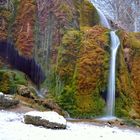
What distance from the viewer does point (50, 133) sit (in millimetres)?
10836

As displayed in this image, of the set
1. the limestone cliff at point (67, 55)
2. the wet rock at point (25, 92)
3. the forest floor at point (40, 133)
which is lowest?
the forest floor at point (40, 133)

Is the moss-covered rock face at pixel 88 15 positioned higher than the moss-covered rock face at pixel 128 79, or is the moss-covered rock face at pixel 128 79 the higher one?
the moss-covered rock face at pixel 88 15

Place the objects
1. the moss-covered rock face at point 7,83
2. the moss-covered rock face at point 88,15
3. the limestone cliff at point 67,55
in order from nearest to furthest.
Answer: the moss-covered rock face at point 7,83 < the limestone cliff at point 67,55 < the moss-covered rock face at point 88,15

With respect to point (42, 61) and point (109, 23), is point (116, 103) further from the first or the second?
point (109, 23)

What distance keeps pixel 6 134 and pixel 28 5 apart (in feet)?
49.1

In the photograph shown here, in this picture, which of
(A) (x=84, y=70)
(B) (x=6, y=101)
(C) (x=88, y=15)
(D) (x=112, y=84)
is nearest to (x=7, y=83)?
(B) (x=6, y=101)

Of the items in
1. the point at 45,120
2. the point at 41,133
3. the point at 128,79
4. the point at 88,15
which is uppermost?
the point at 88,15

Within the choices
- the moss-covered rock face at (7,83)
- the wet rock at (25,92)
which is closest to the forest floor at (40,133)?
the wet rock at (25,92)

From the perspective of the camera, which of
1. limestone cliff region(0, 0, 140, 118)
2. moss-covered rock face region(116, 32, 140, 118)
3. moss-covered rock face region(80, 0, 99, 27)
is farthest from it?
moss-covered rock face region(80, 0, 99, 27)

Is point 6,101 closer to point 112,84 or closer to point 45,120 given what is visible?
point 45,120

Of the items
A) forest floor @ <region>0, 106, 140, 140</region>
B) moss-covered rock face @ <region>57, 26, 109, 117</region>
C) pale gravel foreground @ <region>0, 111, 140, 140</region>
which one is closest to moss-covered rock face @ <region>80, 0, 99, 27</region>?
moss-covered rock face @ <region>57, 26, 109, 117</region>

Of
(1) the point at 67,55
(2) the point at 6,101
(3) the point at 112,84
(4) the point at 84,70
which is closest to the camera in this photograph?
(2) the point at 6,101

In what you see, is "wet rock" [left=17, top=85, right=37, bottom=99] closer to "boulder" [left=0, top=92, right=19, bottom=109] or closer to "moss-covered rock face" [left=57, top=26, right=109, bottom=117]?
"moss-covered rock face" [left=57, top=26, right=109, bottom=117]

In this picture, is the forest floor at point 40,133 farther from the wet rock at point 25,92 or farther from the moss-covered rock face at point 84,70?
the moss-covered rock face at point 84,70
